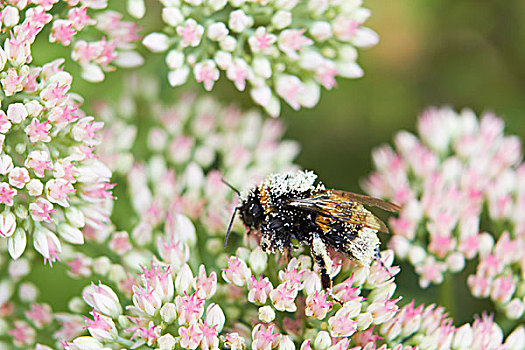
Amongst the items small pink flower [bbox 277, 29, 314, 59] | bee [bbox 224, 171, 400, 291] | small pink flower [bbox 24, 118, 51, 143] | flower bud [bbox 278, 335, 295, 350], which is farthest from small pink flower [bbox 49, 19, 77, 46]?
flower bud [bbox 278, 335, 295, 350]

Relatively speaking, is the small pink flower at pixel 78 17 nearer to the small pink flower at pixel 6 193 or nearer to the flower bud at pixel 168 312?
the small pink flower at pixel 6 193

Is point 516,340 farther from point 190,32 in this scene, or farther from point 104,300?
point 190,32

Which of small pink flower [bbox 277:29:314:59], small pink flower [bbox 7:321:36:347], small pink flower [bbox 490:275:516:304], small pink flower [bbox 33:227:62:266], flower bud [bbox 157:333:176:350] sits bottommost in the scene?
small pink flower [bbox 7:321:36:347]

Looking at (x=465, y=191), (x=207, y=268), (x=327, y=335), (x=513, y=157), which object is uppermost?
(x=513, y=157)

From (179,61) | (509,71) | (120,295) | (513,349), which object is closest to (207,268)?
(120,295)

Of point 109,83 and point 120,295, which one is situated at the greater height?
point 109,83

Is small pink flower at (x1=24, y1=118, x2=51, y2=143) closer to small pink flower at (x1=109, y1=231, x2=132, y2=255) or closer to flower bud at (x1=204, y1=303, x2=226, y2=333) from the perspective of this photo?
small pink flower at (x1=109, y1=231, x2=132, y2=255)

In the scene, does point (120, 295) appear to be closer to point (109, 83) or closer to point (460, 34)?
point (109, 83)

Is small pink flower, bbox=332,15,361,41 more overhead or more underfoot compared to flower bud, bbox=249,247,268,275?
more overhead
